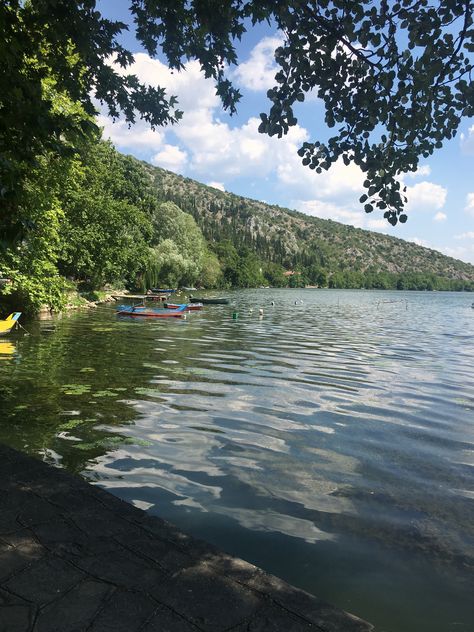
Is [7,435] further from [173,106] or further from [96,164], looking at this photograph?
[96,164]

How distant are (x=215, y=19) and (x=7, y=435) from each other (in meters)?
6.96

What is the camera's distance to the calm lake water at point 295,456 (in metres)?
4.43

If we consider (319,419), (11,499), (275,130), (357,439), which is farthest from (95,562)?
(319,419)

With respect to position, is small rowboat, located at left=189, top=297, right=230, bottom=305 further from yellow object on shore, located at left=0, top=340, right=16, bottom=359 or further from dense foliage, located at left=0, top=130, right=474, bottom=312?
yellow object on shore, located at left=0, top=340, right=16, bottom=359

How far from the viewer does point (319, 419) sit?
947 centimetres

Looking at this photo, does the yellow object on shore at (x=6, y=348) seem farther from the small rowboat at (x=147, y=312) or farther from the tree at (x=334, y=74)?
the small rowboat at (x=147, y=312)

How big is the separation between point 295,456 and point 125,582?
4660mm

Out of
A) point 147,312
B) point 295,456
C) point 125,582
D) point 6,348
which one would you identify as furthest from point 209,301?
point 125,582

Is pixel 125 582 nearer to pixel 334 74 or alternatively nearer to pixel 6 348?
pixel 334 74

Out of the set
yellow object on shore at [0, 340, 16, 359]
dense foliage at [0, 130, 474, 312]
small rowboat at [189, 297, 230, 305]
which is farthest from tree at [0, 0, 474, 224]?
small rowboat at [189, 297, 230, 305]

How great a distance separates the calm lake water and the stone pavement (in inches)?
45.4

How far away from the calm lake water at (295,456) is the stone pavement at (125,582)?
1154mm

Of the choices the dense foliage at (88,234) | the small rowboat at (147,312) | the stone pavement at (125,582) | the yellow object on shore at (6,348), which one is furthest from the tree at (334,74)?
the small rowboat at (147,312)

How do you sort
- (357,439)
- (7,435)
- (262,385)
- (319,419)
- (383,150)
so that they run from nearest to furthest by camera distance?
(383,150) → (7,435) → (357,439) → (319,419) → (262,385)
